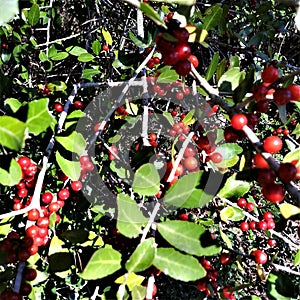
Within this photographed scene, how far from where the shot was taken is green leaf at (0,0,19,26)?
0.70 meters

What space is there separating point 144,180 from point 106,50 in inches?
56.6

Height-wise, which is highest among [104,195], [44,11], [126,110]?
[44,11]

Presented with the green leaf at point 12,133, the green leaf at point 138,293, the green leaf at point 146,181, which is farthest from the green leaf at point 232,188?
the green leaf at point 12,133

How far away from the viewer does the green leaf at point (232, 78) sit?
1048 mm

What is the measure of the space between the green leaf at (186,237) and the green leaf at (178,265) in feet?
0.05

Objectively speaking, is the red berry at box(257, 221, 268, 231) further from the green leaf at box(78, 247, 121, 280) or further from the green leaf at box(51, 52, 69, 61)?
the green leaf at box(51, 52, 69, 61)

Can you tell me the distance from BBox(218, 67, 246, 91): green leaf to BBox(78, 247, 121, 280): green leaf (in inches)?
21.1

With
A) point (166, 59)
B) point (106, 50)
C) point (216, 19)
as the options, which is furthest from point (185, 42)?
point (106, 50)

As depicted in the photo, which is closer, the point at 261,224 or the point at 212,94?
the point at 212,94

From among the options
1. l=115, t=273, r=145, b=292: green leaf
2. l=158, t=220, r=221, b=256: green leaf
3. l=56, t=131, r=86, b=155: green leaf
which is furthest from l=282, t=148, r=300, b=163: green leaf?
l=56, t=131, r=86, b=155: green leaf

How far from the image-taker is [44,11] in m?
2.24

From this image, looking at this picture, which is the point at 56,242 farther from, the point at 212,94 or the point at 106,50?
the point at 106,50

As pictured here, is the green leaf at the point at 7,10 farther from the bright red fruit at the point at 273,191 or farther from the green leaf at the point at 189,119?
the green leaf at the point at 189,119

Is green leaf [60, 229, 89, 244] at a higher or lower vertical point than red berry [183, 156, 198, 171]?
lower
